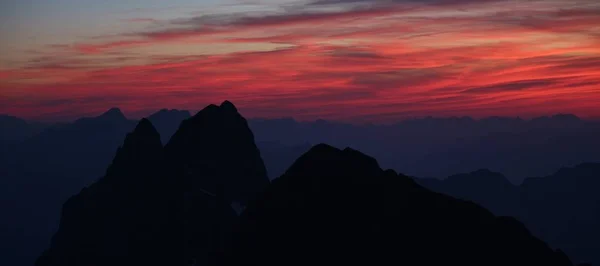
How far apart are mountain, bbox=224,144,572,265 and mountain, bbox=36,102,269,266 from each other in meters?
52.3

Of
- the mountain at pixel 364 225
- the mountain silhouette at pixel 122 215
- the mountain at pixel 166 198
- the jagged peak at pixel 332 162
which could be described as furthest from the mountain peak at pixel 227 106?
the jagged peak at pixel 332 162

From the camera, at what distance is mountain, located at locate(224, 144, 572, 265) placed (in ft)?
104

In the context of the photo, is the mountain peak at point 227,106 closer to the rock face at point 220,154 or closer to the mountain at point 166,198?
the rock face at point 220,154

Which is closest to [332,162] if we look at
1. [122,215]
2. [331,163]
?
[331,163]

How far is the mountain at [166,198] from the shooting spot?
9419 cm

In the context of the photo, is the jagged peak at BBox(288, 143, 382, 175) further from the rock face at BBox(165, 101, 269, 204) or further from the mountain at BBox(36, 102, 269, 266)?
the rock face at BBox(165, 101, 269, 204)

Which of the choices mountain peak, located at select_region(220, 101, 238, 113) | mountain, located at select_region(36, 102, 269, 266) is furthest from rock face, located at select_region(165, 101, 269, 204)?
mountain, located at select_region(36, 102, 269, 266)

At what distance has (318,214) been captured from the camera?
34750 millimetres

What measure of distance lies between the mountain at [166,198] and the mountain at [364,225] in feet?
172

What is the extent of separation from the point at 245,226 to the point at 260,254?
2.69 meters

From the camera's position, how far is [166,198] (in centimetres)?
9831

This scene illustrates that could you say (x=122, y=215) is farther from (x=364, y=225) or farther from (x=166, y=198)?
(x=364, y=225)

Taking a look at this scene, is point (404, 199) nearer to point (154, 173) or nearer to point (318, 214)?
point (318, 214)

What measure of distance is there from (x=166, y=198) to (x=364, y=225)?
69334 millimetres
